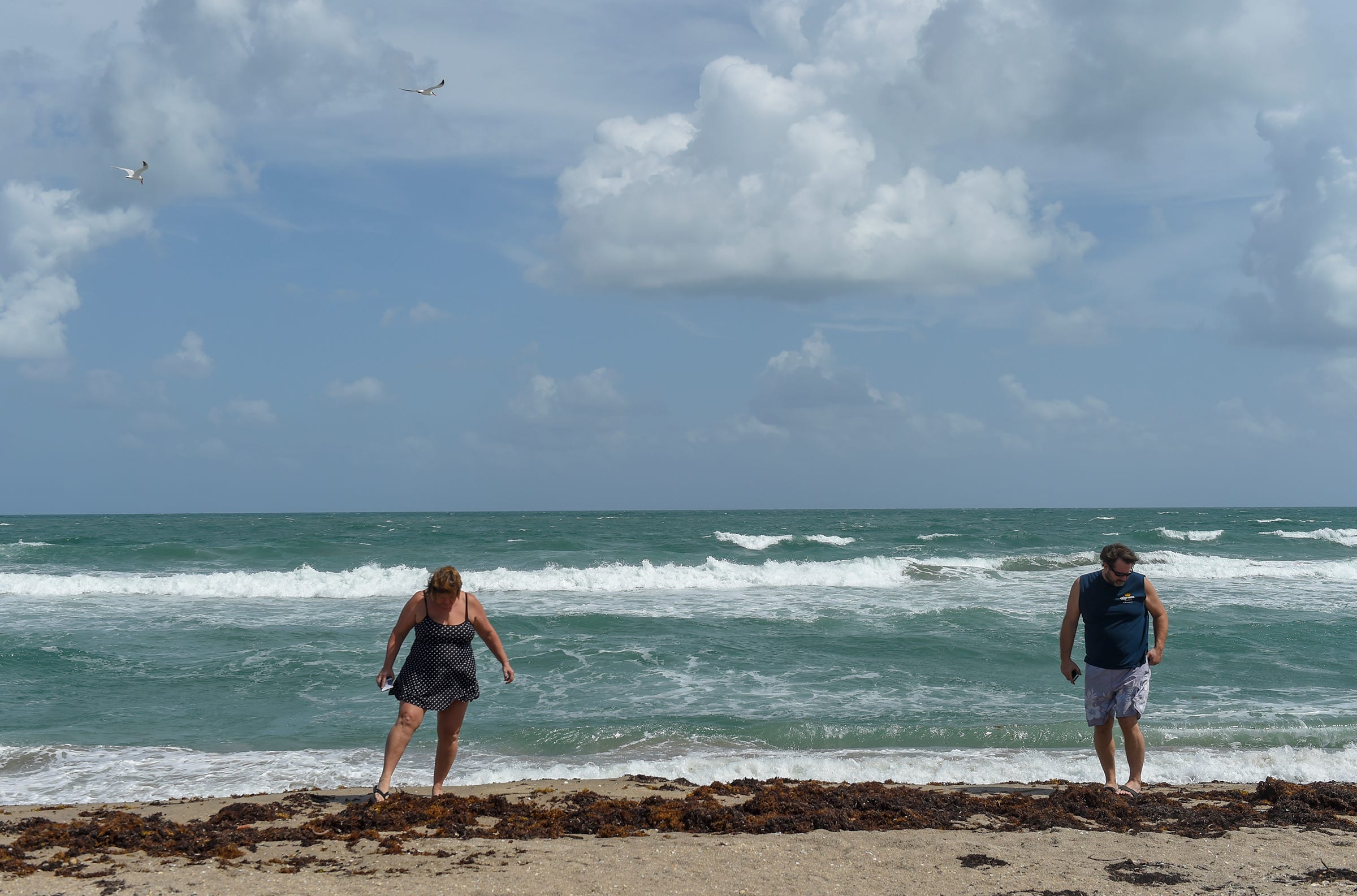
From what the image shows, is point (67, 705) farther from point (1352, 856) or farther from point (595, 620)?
point (1352, 856)

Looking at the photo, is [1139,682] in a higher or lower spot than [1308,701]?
higher

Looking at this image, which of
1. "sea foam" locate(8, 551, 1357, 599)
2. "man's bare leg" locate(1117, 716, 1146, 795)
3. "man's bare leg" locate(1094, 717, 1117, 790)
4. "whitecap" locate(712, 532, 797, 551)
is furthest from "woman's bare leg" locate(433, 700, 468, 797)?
"whitecap" locate(712, 532, 797, 551)

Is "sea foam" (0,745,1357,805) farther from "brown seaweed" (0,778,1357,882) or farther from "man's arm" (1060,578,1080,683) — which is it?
"man's arm" (1060,578,1080,683)

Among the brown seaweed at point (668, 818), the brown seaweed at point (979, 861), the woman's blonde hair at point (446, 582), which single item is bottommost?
the brown seaweed at point (668, 818)

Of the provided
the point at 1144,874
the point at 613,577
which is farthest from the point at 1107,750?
the point at 613,577

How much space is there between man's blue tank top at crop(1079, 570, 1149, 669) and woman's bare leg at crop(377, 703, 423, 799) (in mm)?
4293

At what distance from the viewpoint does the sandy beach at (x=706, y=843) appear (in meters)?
4.34

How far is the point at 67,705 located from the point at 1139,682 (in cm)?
1021

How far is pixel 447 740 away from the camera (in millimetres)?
6109

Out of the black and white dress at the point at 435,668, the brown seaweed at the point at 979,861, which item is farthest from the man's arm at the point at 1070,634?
the black and white dress at the point at 435,668

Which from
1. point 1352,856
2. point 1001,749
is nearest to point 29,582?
point 1001,749

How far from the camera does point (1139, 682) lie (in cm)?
597

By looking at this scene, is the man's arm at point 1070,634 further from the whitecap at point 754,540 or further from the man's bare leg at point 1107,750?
the whitecap at point 754,540

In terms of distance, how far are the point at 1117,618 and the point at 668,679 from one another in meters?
6.44
